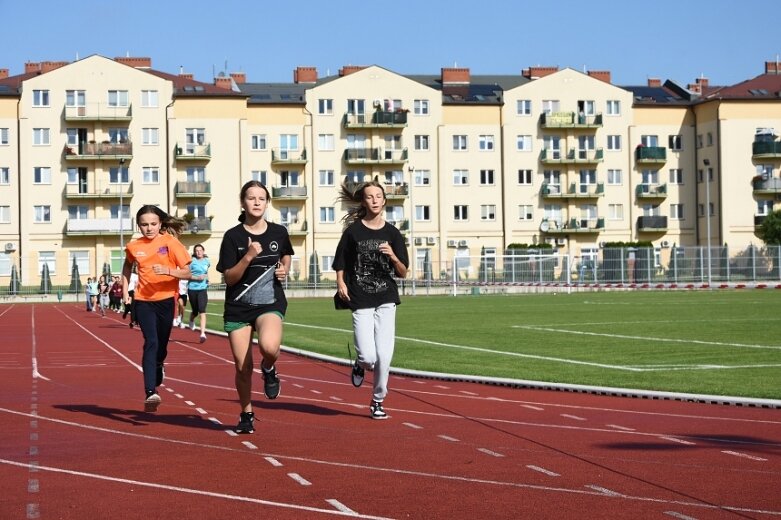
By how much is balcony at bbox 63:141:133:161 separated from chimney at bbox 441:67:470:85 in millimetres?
25575

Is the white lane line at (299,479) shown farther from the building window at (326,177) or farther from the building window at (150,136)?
the building window at (326,177)

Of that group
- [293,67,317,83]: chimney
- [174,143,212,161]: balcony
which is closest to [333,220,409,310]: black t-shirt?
[174,143,212,161]: balcony

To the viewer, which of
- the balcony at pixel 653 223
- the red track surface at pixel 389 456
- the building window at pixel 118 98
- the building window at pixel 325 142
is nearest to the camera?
the red track surface at pixel 389 456

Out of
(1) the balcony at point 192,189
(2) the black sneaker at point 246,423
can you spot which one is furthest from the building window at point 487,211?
(2) the black sneaker at point 246,423

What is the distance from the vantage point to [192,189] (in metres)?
88.8

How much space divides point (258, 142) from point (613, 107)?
2673cm

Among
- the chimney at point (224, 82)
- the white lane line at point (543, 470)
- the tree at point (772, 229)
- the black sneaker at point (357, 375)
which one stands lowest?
the white lane line at point (543, 470)

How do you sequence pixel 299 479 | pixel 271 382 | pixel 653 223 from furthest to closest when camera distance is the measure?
pixel 653 223, pixel 271 382, pixel 299 479

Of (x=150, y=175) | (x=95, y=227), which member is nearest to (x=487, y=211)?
(x=150, y=175)

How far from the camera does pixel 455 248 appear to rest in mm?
93500

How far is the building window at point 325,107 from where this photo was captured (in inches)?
3612

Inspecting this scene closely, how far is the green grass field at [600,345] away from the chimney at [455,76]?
61034mm

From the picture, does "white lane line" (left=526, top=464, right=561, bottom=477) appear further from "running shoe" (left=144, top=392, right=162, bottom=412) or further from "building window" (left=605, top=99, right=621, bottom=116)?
"building window" (left=605, top=99, right=621, bottom=116)

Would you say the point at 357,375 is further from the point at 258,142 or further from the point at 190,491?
the point at 258,142
